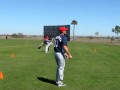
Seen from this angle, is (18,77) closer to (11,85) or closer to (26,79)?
(26,79)

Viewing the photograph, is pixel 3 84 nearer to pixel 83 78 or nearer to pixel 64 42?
pixel 64 42

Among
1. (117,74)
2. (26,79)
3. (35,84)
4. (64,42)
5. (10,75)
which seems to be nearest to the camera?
(64,42)

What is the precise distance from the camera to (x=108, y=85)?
11141 mm

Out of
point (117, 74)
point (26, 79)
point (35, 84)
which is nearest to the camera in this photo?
point (35, 84)

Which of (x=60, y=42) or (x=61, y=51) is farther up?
(x=60, y=42)

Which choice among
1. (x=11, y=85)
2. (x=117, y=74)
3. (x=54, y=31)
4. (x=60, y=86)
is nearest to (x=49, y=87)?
(x=60, y=86)

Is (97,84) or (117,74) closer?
(97,84)

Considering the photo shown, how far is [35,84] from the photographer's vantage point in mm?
11086

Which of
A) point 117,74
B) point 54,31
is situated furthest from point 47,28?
point 117,74

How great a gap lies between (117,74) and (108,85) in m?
3.14

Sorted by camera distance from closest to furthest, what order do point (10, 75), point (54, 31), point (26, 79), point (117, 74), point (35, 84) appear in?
point (35, 84), point (26, 79), point (10, 75), point (117, 74), point (54, 31)

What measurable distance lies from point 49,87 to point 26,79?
190 cm

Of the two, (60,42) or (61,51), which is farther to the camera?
(61,51)

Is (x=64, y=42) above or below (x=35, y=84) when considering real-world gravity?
above
